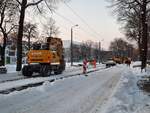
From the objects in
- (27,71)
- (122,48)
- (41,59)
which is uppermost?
(122,48)

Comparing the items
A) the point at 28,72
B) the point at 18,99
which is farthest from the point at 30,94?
the point at 28,72

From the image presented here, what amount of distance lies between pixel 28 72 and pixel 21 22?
10.8 meters

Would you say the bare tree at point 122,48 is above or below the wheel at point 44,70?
above

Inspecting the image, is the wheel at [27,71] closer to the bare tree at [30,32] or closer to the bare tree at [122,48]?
the bare tree at [30,32]

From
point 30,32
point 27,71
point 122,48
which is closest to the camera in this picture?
point 27,71

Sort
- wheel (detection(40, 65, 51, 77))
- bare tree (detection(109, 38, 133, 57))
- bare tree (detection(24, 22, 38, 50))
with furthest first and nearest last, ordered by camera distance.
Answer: bare tree (detection(109, 38, 133, 57)), bare tree (detection(24, 22, 38, 50)), wheel (detection(40, 65, 51, 77))

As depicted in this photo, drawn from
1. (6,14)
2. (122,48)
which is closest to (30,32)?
(6,14)

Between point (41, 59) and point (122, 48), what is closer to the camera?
point (41, 59)

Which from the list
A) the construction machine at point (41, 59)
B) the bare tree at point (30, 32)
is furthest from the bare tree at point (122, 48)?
the construction machine at point (41, 59)

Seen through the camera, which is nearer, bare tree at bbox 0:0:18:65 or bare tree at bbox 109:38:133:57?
bare tree at bbox 0:0:18:65

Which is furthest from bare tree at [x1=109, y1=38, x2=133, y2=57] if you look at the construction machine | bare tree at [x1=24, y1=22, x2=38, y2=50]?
the construction machine

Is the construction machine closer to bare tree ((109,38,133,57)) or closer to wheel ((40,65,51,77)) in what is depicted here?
wheel ((40,65,51,77))

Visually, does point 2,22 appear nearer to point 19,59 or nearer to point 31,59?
point 19,59

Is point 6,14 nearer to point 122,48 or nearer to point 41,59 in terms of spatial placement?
point 41,59
